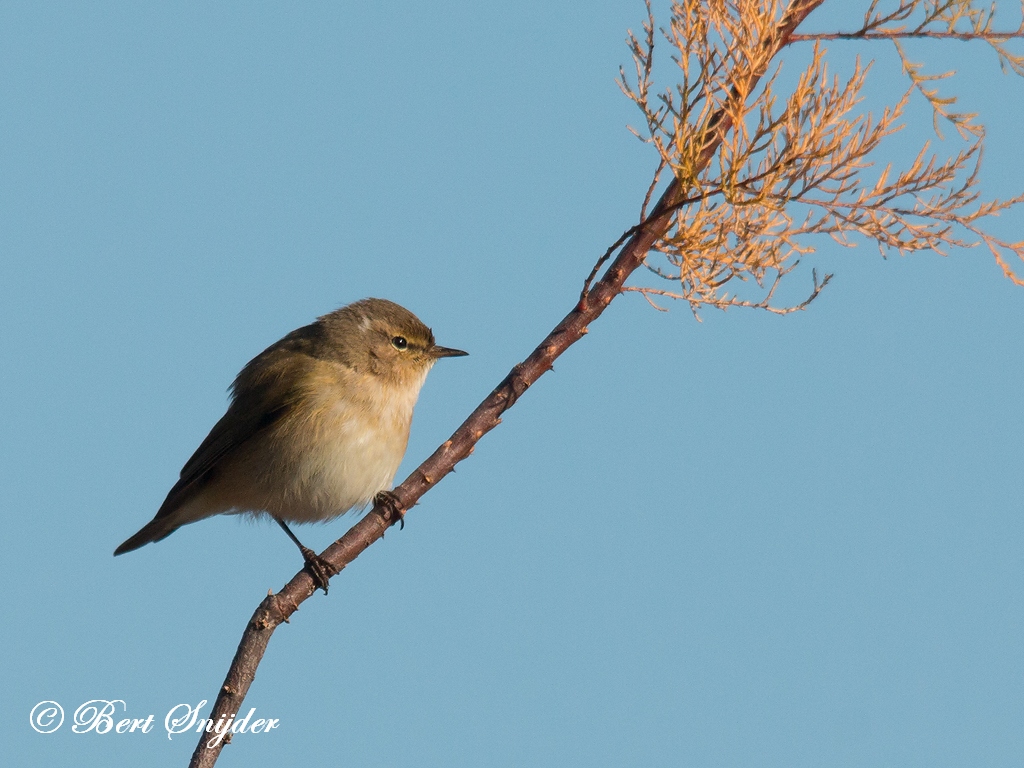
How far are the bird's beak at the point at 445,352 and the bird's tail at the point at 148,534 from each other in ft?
5.80

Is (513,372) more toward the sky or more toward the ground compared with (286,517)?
more toward the ground

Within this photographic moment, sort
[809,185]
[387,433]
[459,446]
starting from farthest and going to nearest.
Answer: [387,433] < [459,446] < [809,185]

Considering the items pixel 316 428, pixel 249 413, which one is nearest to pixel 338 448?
pixel 316 428

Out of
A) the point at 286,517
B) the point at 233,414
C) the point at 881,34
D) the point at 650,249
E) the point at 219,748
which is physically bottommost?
the point at 219,748

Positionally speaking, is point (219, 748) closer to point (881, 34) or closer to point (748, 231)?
point (748, 231)

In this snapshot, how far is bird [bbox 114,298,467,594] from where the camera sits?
5.28 m

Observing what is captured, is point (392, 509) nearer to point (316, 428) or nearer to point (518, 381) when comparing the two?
point (518, 381)

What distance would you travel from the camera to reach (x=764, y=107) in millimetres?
2973

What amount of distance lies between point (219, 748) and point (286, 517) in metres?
2.80

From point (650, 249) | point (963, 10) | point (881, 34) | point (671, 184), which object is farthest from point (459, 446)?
point (963, 10)

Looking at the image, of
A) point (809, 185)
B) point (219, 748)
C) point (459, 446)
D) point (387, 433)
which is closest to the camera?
point (219, 748)

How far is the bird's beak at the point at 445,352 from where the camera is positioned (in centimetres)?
574

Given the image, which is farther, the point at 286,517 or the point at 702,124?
the point at 286,517

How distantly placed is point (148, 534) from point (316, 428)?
1.28m
